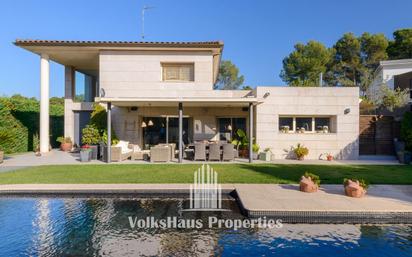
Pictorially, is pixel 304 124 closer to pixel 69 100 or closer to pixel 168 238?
pixel 168 238

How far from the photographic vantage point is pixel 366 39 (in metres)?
43.8

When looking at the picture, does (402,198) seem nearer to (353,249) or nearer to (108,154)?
(353,249)

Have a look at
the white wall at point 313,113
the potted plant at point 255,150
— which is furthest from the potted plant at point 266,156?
the white wall at point 313,113

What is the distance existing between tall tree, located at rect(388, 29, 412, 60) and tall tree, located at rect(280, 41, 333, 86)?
7.92 metres

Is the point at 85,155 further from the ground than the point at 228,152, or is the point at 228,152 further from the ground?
the point at 228,152

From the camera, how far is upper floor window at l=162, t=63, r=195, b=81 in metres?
19.1

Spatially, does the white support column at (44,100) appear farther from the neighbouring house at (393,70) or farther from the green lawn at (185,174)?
the neighbouring house at (393,70)

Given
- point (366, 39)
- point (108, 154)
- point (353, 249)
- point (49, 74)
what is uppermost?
point (366, 39)

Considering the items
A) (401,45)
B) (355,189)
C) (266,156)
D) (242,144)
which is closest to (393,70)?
(401,45)

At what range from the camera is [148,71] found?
1878cm

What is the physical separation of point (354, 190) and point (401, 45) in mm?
41769

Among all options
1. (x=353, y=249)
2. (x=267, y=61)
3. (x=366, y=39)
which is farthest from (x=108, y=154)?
(x=366, y=39)

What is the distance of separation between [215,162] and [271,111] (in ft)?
15.1

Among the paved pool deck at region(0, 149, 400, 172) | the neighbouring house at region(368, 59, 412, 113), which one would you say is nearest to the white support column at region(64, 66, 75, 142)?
the paved pool deck at region(0, 149, 400, 172)
